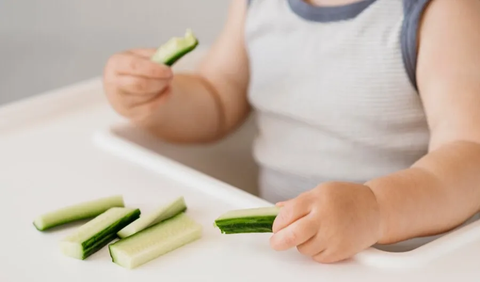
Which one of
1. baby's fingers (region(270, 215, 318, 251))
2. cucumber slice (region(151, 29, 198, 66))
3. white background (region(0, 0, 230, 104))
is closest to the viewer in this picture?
baby's fingers (region(270, 215, 318, 251))

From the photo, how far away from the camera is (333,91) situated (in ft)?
2.69

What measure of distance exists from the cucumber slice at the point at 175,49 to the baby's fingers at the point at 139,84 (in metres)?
0.02

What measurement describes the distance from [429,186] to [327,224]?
4.0 inches

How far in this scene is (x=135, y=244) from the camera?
1.94 feet

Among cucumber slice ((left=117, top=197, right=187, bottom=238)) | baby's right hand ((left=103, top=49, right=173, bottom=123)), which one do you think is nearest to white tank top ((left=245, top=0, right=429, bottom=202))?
baby's right hand ((left=103, top=49, right=173, bottom=123))

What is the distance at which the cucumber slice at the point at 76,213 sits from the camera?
634 millimetres

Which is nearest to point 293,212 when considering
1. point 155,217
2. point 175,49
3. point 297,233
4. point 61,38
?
point 297,233

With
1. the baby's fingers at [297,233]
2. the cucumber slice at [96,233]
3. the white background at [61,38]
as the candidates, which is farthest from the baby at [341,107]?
the white background at [61,38]

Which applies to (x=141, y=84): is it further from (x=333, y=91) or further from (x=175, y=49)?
(x=333, y=91)

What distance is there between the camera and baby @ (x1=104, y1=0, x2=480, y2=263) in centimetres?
59

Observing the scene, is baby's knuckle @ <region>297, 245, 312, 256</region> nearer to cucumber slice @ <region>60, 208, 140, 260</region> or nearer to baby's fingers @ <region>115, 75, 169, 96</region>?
cucumber slice @ <region>60, 208, 140, 260</region>

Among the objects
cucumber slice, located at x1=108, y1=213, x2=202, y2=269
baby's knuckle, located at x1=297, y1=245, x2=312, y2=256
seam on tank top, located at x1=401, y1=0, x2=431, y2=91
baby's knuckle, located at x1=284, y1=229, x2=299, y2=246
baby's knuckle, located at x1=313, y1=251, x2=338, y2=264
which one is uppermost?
seam on tank top, located at x1=401, y1=0, x2=431, y2=91

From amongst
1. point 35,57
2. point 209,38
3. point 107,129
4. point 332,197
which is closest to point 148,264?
point 332,197

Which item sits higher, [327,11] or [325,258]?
[327,11]
